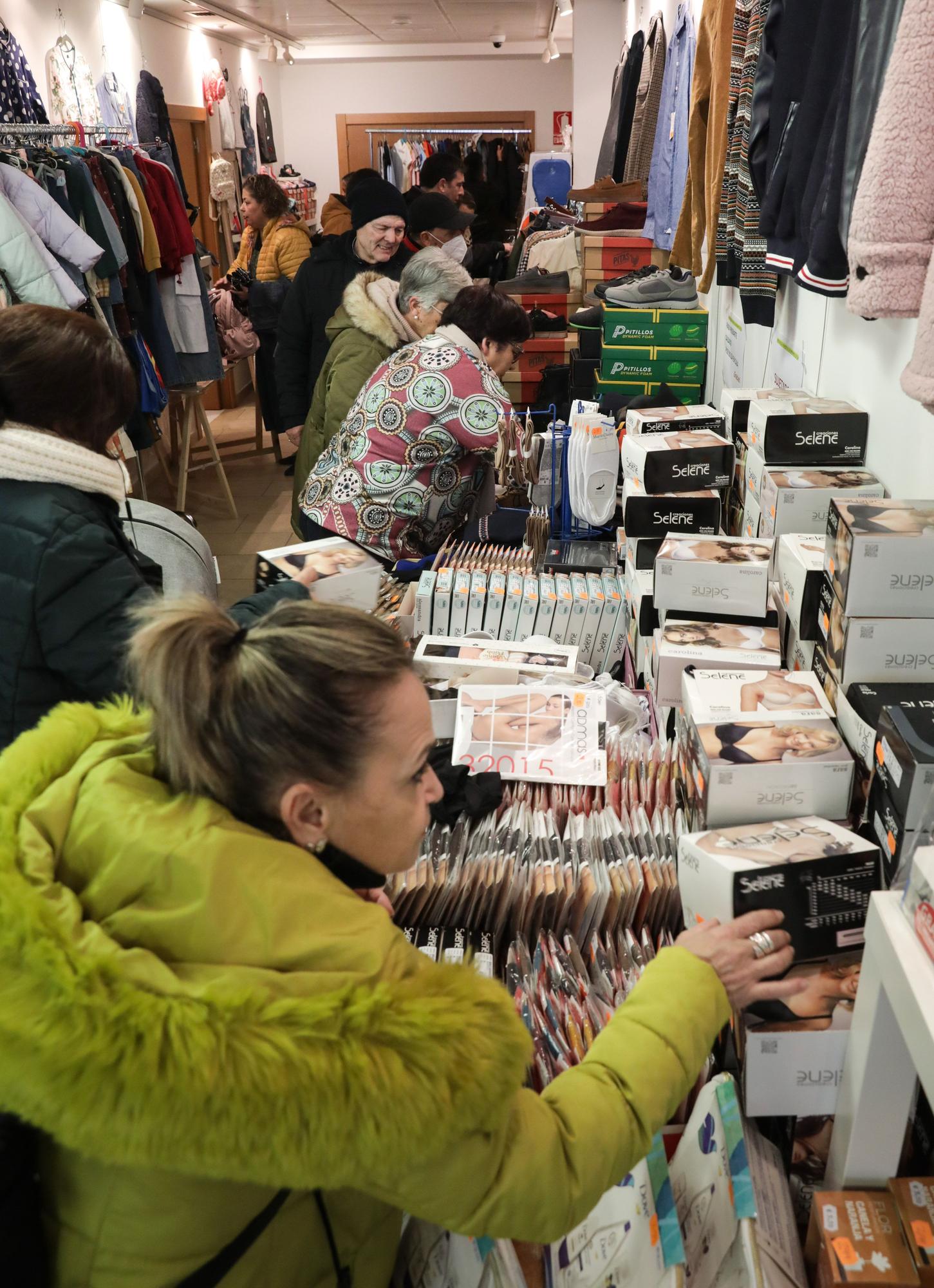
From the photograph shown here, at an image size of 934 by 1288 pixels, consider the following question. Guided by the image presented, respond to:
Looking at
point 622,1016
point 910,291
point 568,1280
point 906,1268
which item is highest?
point 910,291

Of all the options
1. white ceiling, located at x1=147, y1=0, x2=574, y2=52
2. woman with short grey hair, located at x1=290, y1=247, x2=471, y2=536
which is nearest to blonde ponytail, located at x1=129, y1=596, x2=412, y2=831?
woman with short grey hair, located at x1=290, y1=247, x2=471, y2=536

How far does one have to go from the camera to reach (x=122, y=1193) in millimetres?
983

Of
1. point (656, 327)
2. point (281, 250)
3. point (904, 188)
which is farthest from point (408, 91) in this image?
point (904, 188)

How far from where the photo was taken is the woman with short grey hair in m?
3.97

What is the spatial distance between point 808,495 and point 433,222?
3.60 metres

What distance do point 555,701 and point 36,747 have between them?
4.36 ft

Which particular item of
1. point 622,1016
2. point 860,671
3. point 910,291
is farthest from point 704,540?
point 622,1016

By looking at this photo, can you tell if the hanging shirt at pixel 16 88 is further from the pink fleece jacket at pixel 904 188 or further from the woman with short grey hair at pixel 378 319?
the pink fleece jacket at pixel 904 188

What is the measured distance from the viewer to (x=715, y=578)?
212 centimetres

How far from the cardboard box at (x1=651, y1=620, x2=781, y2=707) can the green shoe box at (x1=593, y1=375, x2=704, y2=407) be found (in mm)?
2421

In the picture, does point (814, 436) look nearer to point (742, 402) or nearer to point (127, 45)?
point (742, 402)

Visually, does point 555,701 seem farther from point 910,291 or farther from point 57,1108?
point 57,1108

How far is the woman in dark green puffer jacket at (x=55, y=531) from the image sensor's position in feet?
5.83

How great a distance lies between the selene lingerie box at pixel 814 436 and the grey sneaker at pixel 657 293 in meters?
2.20
